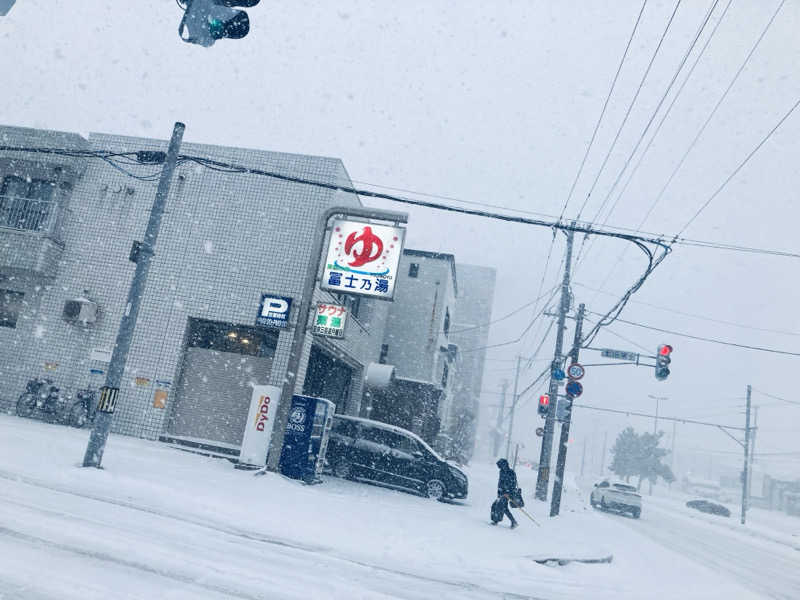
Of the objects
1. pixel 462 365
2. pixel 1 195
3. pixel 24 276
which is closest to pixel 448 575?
pixel 24 276

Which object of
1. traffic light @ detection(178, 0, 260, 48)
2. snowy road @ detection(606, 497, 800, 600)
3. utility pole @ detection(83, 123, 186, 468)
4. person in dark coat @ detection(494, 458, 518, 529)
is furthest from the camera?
person in dark coat @ detection(494, 458, 518, 529)

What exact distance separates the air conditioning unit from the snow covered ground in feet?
10.5

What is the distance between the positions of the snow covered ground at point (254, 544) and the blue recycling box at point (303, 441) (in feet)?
1.94

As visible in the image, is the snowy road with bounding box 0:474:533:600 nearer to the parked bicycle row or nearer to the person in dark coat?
the person in dark coat

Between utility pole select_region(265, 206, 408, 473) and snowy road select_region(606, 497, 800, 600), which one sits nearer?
snowy road select_region(606, 497, 800, 600)

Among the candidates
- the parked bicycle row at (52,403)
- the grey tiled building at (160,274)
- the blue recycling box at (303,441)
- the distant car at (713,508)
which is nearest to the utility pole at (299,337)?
the blue recycling box at (303,441)

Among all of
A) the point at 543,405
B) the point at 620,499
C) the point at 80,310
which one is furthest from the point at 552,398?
the point at 80,310

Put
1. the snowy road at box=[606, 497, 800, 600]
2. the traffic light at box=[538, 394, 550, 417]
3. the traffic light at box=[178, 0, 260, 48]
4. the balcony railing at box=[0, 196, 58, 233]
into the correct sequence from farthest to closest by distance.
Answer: the traffic light at box=[538, 394, 550, 417]
the balcony railing at box=[0, 196, 58, 233]
the snowy road at box=[606, 497, 800, 600]
the traffic light at box=[178, 0, 260, 48]

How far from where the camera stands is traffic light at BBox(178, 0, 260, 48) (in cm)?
416

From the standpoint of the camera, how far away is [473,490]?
63.5 feet

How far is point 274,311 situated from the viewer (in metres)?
13.4

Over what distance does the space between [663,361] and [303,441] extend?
36.1 feet

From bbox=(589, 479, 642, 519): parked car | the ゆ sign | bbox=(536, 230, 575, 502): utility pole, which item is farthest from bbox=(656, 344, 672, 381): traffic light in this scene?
bbox=(589, 479, 642, 519): parked car

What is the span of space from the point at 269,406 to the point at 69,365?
6926 millimetres
